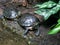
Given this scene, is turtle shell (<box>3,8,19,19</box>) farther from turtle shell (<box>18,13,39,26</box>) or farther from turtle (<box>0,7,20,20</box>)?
turtle shell (<box>18,13,39,26</box>)

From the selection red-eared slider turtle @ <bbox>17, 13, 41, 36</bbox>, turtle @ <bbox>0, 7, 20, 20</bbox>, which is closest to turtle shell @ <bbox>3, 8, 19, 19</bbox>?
turtle @ <bbox>0, 7, 20, 20</bbox>

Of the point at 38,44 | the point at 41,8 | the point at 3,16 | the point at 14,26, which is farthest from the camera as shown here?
the point at 3,16

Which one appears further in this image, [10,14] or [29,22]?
[10,14]

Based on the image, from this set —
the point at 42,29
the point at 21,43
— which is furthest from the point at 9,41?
the point at 42,29

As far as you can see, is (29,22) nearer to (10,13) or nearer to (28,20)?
(28,20)

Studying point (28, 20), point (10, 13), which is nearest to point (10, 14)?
point (10, 13)

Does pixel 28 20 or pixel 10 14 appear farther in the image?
pixel 10 14

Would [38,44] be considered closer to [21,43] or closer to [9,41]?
[21,43]

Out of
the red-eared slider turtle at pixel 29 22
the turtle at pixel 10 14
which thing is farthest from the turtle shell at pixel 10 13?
the red-eared slider turtle at pixel 29 22

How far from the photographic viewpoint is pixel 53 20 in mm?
3945

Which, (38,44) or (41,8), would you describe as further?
(41,8)

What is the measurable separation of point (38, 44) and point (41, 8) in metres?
0.78

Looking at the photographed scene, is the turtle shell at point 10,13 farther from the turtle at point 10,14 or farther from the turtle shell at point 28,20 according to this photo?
the turtle shell at point 28,20

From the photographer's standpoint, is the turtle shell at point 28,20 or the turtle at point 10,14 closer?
the turtle shell at point 28,20
